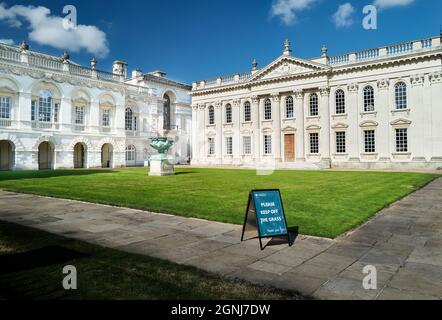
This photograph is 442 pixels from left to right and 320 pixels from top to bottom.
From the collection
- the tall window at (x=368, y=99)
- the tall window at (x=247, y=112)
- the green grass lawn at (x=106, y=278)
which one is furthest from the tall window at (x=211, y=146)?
the green grass lawn at (x=106, y=278)

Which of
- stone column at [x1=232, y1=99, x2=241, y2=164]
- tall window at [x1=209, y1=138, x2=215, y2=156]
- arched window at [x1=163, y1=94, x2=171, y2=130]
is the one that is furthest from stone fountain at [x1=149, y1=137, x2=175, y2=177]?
arched window at [x1=163, y1=94, x2=171, y2=130]

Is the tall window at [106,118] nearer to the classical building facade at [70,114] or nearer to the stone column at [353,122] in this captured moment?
the classical building facade at [70,114]

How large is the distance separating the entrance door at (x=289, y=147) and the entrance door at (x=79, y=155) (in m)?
25.8

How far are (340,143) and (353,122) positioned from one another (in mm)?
2790

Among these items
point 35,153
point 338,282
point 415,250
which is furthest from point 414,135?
point 35,153

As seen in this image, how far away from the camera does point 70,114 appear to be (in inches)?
1435

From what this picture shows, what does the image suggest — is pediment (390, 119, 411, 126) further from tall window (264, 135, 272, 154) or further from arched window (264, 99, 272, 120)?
arched window (264, 99, 272, 120)

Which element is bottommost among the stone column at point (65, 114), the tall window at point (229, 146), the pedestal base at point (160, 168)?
the pedestal base at point (160, 168)

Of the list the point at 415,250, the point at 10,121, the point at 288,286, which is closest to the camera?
the point at 288,286

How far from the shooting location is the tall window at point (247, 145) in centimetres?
4318
